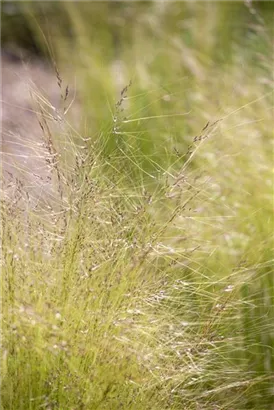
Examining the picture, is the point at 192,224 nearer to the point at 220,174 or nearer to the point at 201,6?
the point at 220,174

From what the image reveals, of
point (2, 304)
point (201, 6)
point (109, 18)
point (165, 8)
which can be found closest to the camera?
point (2, 304)

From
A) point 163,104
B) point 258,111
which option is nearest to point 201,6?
point 163,104

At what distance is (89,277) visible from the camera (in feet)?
7.56

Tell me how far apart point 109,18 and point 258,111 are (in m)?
3.08

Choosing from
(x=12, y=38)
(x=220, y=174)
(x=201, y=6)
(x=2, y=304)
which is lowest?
(x=12, y=38)

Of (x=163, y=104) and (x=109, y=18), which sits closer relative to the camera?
(x=163, y=104)

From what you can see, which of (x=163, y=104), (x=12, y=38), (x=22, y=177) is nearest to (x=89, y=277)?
(x=22, y=177)

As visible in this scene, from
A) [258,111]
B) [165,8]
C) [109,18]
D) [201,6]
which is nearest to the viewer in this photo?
[258,111]

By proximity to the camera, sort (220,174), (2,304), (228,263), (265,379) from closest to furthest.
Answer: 1. (2,304)
2. (265,379)
3. (228,263)
4. (220,174)

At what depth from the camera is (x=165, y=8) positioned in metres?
6.56

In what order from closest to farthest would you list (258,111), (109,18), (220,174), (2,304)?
(2,304) < (220,174) < (258,111) < (109,18)

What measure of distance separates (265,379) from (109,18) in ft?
15.8

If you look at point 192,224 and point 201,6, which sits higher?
point 192,224

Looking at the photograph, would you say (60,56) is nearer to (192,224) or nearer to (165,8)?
(165,8)
